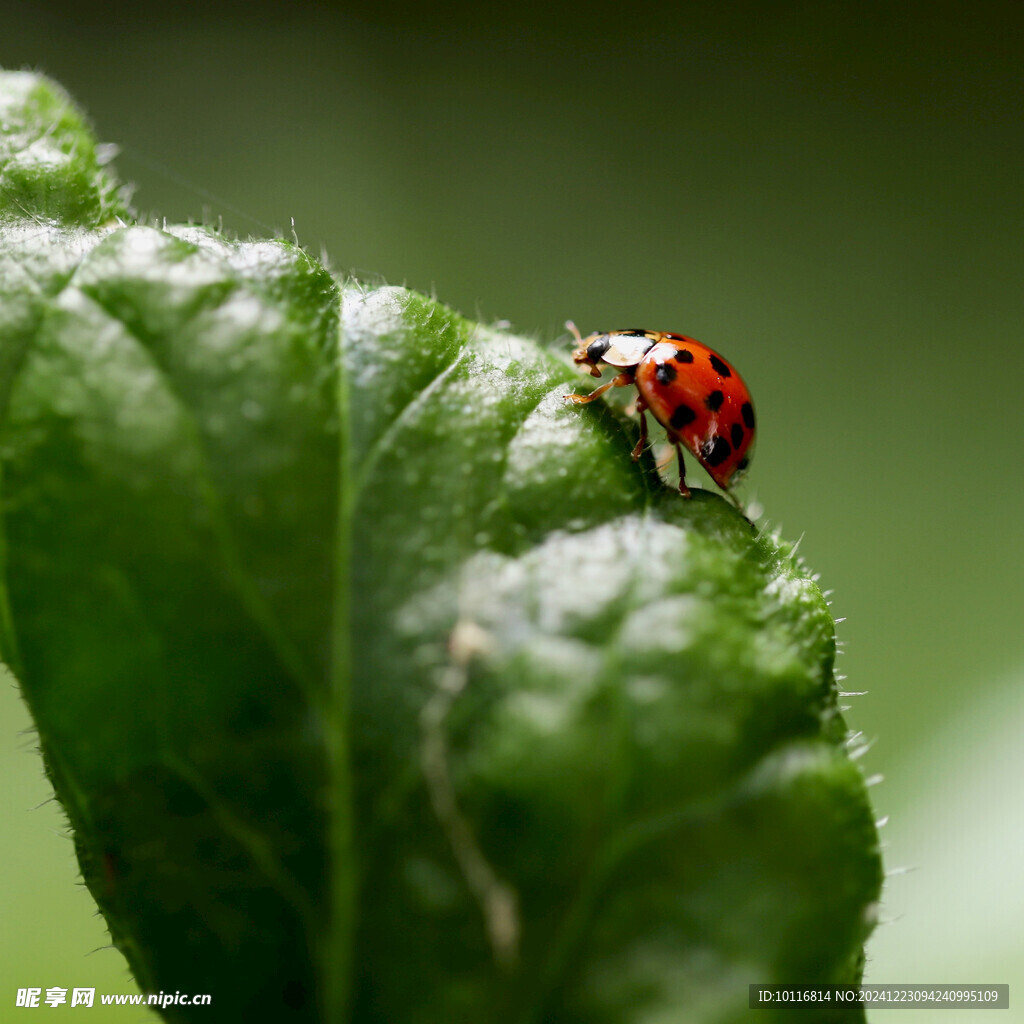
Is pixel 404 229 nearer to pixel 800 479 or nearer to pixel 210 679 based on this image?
pixel 800 479

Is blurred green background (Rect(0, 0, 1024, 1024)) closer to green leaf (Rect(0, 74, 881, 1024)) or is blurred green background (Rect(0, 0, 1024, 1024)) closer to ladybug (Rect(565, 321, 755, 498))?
ladybug (Rect(565, 321, 755, 498))

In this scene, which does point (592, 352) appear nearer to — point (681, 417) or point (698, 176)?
point (681, 417)

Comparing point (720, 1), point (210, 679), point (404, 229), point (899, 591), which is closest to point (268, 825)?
point (210, 679)

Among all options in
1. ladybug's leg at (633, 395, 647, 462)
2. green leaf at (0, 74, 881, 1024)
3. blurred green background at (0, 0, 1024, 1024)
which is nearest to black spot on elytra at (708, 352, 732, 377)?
ladybug's leg at (633, 395, 647, 462)

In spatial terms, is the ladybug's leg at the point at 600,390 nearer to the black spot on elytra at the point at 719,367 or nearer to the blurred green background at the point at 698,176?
the black spot on elytra at the point at 719,367

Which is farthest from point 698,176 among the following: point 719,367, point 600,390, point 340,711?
point 340,711

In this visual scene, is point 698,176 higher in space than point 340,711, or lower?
higher
